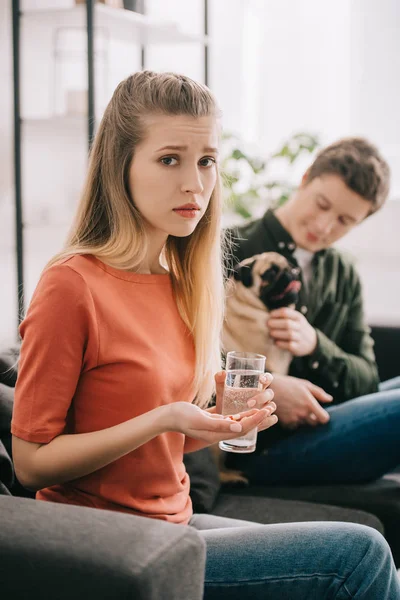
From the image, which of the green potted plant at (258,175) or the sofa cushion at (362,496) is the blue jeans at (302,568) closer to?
the sofa cushion at (362,496)

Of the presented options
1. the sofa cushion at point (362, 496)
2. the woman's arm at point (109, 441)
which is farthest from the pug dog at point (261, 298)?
the woman's arm at point (109, 441)

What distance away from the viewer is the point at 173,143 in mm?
1156

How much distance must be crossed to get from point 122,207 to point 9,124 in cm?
221

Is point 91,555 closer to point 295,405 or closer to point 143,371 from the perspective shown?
point 143,371

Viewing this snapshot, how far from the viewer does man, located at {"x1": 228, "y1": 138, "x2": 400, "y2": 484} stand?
186 centimetres

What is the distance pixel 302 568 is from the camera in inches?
42.3

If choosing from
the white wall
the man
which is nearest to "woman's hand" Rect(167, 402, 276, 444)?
the man

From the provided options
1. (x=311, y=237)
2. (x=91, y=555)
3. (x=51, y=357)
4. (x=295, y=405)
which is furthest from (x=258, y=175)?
(x=91, y=555)

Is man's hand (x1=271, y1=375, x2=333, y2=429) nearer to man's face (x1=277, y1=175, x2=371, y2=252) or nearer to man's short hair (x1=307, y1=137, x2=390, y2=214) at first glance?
man's face (x1=277, y1=175, x2=371, y2=252)

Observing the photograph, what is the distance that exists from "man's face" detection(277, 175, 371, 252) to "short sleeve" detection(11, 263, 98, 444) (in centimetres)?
114

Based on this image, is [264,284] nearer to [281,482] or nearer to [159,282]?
[281,482]

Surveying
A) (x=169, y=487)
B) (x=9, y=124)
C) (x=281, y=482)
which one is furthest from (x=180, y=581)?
(x=9, y=124)

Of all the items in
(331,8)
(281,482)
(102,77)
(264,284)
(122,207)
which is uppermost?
(331,8)

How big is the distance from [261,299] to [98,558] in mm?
1362
